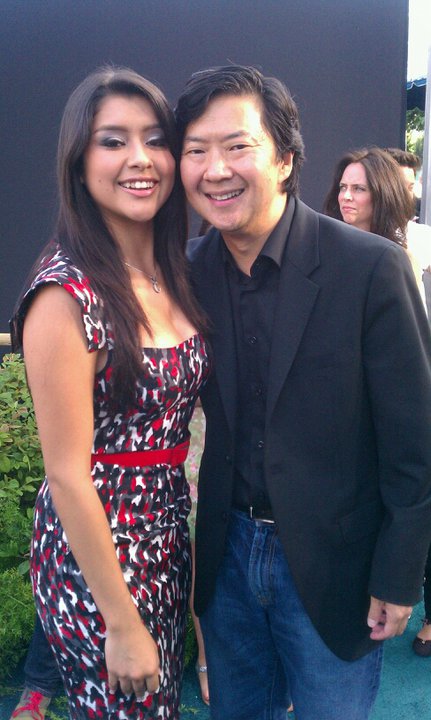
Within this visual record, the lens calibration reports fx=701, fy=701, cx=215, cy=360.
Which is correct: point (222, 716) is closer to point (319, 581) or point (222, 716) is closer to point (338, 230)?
point (319, 581)

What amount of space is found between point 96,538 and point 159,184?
2.94 ft

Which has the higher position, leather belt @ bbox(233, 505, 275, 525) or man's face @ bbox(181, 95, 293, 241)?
man's face @ bbox(181, 95, 293, 241)

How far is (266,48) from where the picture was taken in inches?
215

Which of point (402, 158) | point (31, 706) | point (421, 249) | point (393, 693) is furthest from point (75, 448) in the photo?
point (402, 158)

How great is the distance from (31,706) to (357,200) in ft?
8.91

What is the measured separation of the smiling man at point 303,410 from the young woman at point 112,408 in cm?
12

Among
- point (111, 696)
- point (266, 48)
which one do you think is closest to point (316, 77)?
point (266, 48)

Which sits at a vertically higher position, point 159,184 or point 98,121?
point 98,121

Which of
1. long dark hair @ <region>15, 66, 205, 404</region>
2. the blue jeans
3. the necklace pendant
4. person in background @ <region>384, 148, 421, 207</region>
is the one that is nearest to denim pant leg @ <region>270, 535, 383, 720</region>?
the blue jeans

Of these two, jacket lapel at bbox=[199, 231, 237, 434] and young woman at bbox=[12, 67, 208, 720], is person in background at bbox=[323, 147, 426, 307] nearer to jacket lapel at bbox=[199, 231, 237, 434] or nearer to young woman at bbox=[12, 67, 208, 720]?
jacket lapel at bbox=[199, 231, 237, 434]

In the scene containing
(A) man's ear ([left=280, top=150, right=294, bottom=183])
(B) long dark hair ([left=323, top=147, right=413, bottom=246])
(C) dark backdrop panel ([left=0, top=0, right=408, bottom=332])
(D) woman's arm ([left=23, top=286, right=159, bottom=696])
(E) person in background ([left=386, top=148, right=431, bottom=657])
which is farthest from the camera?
(C) dark backdrop panel ([left=0, top=0, right=408, bottom=332])

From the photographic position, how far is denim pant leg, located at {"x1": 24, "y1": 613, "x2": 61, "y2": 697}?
2566 mm

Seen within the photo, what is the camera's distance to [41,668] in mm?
2580

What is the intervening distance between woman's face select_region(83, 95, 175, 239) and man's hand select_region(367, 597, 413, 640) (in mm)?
1122
